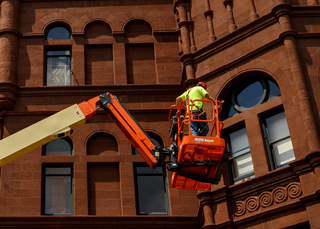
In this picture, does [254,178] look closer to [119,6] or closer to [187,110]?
[187,110]

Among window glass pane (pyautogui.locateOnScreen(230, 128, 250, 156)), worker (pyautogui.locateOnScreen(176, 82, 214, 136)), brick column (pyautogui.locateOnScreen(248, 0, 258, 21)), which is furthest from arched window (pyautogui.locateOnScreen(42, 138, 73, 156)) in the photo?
brick column (pyautogui.locateOnScreen(248, 0, 258, 21))

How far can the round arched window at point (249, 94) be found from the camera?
75.4 ft

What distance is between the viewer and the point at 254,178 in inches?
834

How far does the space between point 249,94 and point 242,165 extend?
2810 millimetres

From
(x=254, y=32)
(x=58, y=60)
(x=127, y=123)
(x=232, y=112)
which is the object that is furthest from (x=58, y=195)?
(x=254, y=32)

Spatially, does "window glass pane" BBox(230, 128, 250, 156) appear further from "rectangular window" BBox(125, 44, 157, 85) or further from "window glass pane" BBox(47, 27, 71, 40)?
"window glass pane" BBox(47, 27, 71, 40)

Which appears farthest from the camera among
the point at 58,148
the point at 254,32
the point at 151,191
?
the point at 58,148

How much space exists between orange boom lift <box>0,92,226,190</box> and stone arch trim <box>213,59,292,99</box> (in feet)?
13.8

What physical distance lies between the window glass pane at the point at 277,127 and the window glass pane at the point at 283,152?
0.25 m

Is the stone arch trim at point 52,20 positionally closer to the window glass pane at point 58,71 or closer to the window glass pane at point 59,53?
the window glass pane at point 59,53

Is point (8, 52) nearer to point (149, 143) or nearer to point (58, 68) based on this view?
point (58, 68)

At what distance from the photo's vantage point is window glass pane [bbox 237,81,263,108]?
23328 millimetres

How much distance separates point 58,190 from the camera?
951 inches

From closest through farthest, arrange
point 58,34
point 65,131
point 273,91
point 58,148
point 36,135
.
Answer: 1. point 36,135
2. point 65,131
3. point 273,91
4. point 58,148
5. point 58,34
